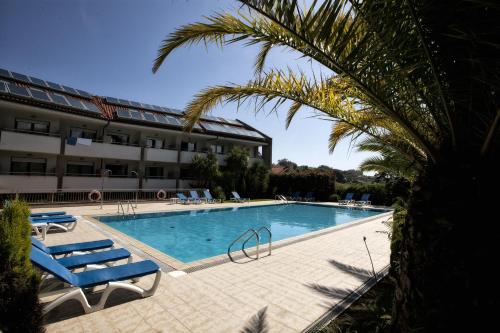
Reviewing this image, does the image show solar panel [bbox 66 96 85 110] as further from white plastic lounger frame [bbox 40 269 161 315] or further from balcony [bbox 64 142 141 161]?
white plastic lounger frame [bbox 40 269 161 315]

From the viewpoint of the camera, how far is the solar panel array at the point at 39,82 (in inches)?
772

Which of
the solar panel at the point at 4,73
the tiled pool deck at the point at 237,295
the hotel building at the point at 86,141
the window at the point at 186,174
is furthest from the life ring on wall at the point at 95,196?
the tiled pool deck at the point at 237,295

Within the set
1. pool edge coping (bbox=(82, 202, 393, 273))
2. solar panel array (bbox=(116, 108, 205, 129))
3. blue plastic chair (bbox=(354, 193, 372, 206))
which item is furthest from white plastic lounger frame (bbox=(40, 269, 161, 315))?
blue plastic chair (bbox=(354, 193, 372, 206))

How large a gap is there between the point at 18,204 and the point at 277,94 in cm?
444

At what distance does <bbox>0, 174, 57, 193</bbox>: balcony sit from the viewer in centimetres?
1656

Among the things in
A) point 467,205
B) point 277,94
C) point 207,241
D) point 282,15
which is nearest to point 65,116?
point 207,241

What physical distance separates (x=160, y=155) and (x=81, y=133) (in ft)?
21.4

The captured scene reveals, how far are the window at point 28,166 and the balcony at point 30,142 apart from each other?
1.97m

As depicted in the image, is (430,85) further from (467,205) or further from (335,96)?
(335,96)

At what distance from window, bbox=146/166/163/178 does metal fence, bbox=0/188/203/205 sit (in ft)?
9.35

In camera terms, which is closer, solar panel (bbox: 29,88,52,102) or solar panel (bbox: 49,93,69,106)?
solar panel (bbox: 29,88,52,102)

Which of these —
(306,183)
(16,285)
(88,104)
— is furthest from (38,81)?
(306,183)

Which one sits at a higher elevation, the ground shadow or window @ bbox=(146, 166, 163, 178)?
window @ bbox=(146, 166, 163, 178)

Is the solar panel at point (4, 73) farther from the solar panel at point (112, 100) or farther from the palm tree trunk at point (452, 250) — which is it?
the palm tree trunk at point (452, 250)
